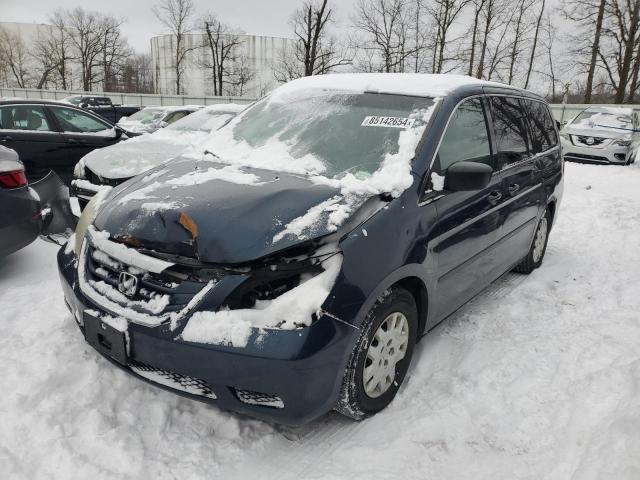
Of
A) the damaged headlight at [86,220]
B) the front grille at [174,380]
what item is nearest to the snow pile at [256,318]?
the front grille at [174,380]

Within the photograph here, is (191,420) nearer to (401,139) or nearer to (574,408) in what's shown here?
(401,139)

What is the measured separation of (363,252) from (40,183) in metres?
3.88

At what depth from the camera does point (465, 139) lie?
3.24 metres

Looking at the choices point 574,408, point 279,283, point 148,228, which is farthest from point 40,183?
point 574,408

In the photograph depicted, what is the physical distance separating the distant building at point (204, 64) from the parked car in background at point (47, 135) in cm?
4042

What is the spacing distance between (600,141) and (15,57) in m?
61.5

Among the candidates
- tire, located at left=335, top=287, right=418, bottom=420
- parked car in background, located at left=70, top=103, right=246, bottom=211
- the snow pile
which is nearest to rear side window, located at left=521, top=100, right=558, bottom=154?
tire, located at left=335, top=287, right=418, bottom=420

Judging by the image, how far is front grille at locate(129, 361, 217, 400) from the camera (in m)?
2.25

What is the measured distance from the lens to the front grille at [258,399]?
2.20 meters

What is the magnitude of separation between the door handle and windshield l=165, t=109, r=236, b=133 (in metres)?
4.91

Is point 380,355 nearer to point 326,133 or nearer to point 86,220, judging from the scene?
point 326,133

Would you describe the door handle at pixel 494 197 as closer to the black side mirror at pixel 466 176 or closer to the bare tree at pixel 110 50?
the black side mirror at pixel 466 176

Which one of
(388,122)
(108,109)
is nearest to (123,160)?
(388,122)

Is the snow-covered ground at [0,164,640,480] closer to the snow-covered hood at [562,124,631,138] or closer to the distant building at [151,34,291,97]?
the snow-covered hood at [562,124,631,138]
